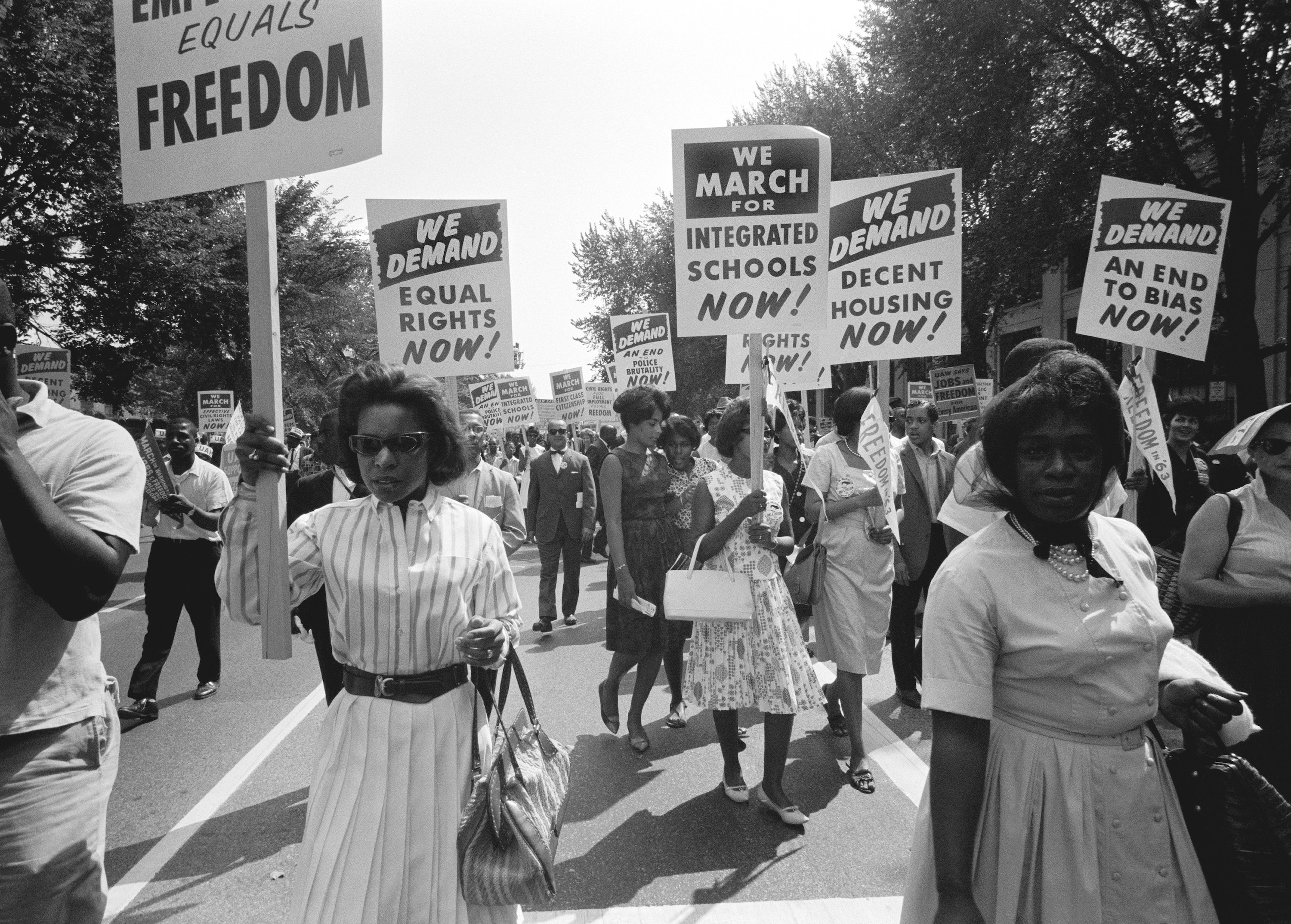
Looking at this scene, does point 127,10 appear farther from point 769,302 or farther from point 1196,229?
point 1196,229

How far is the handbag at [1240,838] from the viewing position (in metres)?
1.80

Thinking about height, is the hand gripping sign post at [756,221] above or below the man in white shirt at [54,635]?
above

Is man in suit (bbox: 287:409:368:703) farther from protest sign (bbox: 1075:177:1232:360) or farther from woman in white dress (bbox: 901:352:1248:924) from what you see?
protest sign (bbox: 1075:177:1232:360)

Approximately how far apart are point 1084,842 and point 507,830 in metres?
1.31

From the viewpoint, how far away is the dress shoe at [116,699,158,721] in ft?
20.3

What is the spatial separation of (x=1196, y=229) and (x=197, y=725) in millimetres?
7379

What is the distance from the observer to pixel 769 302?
498 cm

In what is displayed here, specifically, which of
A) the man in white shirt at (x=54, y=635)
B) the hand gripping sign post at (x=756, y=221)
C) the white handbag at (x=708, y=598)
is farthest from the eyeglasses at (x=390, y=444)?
the hand gripping sign post at (x=756, y=221)

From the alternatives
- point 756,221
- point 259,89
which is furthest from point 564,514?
point 259,89

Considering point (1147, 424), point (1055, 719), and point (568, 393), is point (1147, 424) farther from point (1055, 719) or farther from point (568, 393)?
point (568, 393)

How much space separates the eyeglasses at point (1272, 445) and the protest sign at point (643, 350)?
11401 millimetres

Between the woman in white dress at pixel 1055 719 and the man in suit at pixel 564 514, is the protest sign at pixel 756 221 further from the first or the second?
the man in suit at pixel 564 514

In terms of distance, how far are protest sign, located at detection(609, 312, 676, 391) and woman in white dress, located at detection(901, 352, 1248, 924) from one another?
1247 cm

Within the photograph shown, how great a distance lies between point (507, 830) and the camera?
7.68 feet
